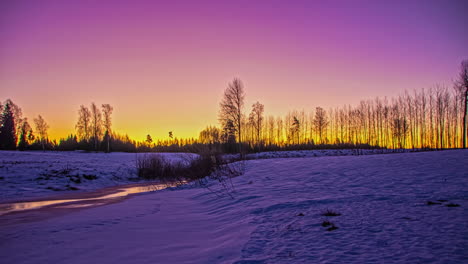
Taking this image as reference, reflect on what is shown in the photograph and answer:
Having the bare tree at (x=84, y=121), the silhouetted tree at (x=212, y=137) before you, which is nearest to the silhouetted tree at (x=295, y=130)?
the silhouetted tree at (x=212, y=137)

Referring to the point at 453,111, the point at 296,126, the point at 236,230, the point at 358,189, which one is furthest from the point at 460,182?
the point at 296,126

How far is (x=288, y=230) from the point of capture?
3232 millimetres

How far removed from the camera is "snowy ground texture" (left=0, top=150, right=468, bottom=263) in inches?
95.6

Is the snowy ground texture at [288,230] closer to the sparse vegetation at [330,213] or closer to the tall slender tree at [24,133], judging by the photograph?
the sparse vegetation at [330,213]

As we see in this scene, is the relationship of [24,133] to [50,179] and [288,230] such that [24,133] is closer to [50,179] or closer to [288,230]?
[50,179]

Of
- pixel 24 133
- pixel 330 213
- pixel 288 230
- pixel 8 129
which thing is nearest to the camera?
pixel 288 230

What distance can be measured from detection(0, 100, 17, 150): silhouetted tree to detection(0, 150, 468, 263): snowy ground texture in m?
56.2

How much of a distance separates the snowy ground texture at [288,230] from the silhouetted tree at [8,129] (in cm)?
5615

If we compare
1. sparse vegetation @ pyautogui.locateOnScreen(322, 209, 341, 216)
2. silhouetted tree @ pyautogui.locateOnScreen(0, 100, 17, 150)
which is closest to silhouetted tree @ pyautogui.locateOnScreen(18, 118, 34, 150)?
silhouetted tree @ pyautogui.locateOnScreen(0, 100, 17, 150)

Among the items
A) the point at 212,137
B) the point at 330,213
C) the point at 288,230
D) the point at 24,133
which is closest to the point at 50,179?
the point at 288,230

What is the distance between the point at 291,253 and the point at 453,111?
5626 cm

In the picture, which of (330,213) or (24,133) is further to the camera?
(24,133)

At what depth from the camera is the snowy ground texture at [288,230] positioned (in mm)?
2428

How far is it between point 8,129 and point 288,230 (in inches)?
2450
